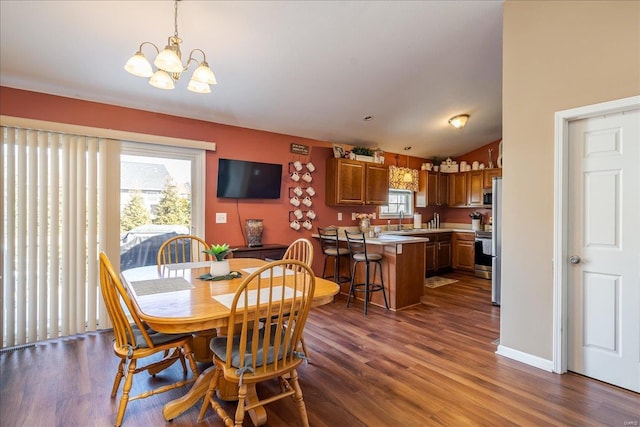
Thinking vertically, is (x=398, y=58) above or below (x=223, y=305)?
above

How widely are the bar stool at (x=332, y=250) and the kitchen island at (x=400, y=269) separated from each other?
434mm

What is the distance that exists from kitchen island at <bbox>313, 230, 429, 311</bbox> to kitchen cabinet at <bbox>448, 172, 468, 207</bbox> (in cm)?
277

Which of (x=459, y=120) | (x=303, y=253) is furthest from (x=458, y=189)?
(x=303, y=253)

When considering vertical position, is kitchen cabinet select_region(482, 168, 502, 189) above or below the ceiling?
below

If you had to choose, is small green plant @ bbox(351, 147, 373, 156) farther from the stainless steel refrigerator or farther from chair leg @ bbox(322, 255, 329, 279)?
the stainless steel refrigerator

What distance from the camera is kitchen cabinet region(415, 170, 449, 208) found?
651 cm

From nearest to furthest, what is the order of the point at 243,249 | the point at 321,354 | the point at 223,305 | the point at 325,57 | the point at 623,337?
the point at 223,305 < the point at 623,337 < the point at 321,354 < the point at 325,57 < the point at 243,249

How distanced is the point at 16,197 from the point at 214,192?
1.80 m

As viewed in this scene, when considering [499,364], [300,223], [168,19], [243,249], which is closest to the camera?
[168,19]

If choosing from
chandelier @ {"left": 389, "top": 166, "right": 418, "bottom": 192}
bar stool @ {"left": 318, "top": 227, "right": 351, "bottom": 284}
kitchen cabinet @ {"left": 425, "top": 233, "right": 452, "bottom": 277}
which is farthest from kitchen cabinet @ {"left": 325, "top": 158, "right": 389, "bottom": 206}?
kitchen cabinet @ {"left": 425, "top": 233, "right": 452, "bottom": 277}

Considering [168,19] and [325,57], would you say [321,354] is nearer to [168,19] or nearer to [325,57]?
[325,57]

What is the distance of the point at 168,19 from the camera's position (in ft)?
7.88

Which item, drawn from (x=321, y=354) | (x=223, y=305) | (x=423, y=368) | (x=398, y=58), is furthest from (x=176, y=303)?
(x=398, y=58)

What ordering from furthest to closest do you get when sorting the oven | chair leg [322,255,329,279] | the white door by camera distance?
the oven → chair leg [322,255,329,279] → the white door
